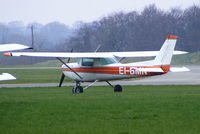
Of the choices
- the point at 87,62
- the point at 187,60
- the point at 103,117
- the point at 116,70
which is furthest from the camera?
the point at 187,60

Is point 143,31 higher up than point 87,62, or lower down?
higher up

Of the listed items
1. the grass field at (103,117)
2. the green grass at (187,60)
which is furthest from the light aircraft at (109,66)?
the green grass at (187,60)

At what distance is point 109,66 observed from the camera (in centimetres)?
2502

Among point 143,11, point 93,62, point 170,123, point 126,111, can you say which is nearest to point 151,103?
point 126,111

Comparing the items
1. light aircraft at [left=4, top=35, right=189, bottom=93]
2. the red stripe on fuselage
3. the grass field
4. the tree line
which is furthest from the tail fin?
the tree line

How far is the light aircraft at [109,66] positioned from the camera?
77.1 feet

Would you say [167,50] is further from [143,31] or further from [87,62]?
[143,31]

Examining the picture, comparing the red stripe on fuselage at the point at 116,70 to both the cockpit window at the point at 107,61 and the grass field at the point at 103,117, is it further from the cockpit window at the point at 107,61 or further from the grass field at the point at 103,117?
the grass field at the point at 103,117

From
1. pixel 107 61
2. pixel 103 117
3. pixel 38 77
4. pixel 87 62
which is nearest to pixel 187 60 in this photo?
pixel 38 77

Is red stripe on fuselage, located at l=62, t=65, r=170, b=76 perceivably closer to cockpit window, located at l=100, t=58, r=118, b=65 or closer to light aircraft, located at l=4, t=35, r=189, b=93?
light aircraft, located at l=4, t=35, r=189, b=93

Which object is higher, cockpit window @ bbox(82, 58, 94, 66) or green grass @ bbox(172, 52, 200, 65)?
cockpit window @ bbox(82, 58, 94, 66)

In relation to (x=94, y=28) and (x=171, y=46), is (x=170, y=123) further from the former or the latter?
(x=94, y=28)

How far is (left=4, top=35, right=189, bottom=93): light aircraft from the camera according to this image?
23500 millimetres

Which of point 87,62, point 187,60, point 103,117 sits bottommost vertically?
point 187,60
